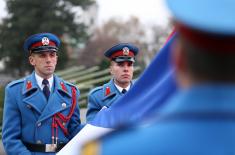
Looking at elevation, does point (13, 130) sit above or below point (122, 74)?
below

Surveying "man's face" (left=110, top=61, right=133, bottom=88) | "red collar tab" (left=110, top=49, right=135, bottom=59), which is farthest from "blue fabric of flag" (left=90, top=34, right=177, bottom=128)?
"red collar tab" (left=110, top=49, right=135, bottom=59)

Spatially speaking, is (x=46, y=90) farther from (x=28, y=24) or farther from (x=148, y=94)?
(x=28, y=24)

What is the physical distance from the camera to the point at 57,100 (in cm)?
471

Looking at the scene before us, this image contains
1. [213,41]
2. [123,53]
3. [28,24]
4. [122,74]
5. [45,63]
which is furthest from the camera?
[28,24]

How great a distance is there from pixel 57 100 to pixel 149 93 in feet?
9.41

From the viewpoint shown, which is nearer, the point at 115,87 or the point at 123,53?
the point at 115,87

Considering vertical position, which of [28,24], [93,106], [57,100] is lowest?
[57,100]

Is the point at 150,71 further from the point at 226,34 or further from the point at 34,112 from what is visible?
the point at 34,112

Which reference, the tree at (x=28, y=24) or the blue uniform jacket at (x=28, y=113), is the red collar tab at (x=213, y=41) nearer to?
the blue uniform jacket at (x=28, y=113)

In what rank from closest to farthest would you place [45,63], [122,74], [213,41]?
[213,41] → [45,63] → [122,74]

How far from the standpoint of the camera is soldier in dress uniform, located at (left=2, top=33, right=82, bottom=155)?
4.56 m

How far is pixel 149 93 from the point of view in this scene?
1911 millimetres

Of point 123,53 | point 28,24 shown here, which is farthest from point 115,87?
point 28,24

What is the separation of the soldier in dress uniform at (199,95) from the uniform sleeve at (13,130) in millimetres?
3173
